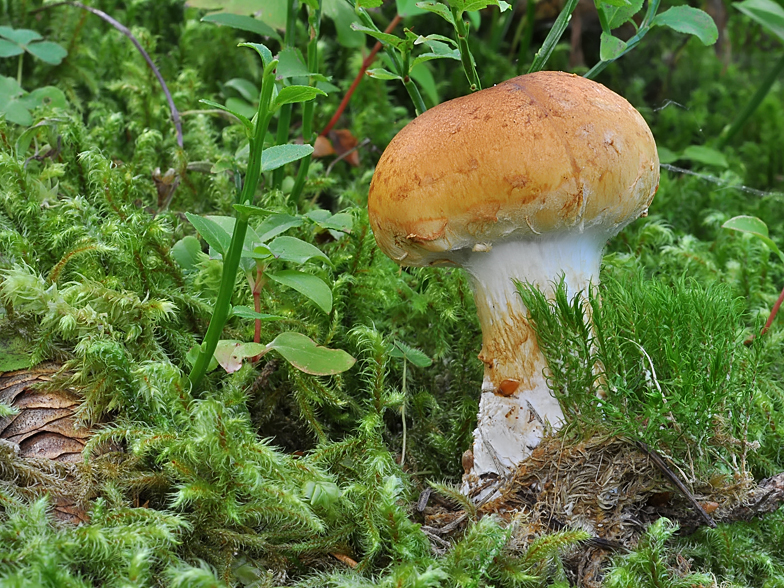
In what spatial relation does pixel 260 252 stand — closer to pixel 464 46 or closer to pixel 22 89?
pixel 464 46

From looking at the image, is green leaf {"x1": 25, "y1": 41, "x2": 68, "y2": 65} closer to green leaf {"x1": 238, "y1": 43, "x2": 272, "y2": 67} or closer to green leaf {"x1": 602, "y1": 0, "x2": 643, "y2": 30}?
green leaf {"x1": 238, "y1": 43, "x2": 272, "y2": 67}

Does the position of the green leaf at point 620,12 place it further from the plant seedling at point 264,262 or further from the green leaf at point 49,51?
the green leaf at point 49,51

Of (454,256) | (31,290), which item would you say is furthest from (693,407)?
(31,290)

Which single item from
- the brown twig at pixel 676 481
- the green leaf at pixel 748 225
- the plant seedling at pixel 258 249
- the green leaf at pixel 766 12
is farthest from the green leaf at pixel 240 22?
the green leaf at pixel 766 12

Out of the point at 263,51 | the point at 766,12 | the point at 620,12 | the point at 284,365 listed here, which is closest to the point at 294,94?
the point at 263,51

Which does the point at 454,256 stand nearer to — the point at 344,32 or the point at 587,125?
the point at 587,125

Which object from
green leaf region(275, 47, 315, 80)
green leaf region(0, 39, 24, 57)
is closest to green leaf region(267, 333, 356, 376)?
green leaf region(275, 47, 315, 80)
